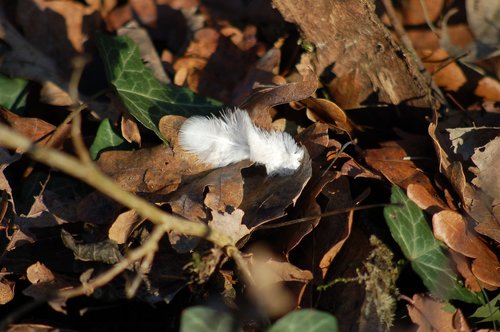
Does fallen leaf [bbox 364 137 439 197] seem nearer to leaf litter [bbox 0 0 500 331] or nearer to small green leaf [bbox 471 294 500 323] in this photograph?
leaf litter [bbox 0 0 500 331]

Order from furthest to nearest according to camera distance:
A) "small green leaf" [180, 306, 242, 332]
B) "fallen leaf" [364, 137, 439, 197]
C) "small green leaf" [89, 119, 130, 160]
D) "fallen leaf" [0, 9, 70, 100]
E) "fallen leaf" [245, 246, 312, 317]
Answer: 1. "fallen leaf" [0, 9, 70, 100]
2. "small green leaf" [89, 119, 130, 160]
3. "fallen leaf" [364, 137, 439, 197]
4. "fallen leaf" [245, 246, 312, 317]
5. "small green leaf" [180, 306, 242, 332]

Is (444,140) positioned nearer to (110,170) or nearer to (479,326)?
(479,326)


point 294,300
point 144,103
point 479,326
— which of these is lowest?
point 479,326

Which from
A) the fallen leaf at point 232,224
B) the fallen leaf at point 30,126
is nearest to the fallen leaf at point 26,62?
the fallen leaf at point 30,126

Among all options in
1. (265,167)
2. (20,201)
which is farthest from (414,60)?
(20,201)

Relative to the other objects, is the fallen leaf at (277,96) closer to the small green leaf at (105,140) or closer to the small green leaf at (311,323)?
the small green leaf at (105,140)

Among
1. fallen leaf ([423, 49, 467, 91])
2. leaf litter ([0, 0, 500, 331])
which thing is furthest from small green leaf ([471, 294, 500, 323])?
fallen leaf ([423, 49, 467, 91])
